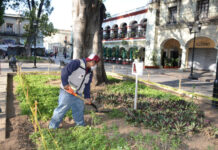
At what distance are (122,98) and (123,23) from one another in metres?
24.5

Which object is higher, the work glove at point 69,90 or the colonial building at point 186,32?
the colonial building at point 186,32

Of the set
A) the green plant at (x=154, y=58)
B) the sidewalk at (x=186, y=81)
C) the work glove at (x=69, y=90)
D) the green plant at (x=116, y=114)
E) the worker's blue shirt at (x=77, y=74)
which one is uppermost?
the green plant at (x=154, y=58)

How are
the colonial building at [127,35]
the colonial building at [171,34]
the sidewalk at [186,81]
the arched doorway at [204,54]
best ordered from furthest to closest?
the colonial building at [127,35] → the arched doorway at [204,54] → the colonial building at [171,34] → the sidewalk at [186,81]

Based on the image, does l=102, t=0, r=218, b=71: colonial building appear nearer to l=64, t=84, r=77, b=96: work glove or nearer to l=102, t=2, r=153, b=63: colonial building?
l=102, t=2, r=153, b=63: colonial building

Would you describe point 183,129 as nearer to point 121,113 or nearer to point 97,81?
point 121,113

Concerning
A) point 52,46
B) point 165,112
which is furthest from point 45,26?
point 52,46

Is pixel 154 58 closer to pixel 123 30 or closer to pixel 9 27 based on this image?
pixel 123 30

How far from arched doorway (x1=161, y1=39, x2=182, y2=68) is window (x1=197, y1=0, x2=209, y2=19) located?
4653 millimetres

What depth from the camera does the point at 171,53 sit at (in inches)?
887

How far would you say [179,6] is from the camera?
748 inches

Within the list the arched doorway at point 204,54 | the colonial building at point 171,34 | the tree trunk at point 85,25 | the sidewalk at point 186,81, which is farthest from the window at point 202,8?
the tree trunk at point 85,25

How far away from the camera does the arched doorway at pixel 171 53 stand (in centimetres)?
2114

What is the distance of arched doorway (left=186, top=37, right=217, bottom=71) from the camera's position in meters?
17.7

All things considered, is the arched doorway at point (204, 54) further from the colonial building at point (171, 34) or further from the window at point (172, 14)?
the window at point (172, 14)
